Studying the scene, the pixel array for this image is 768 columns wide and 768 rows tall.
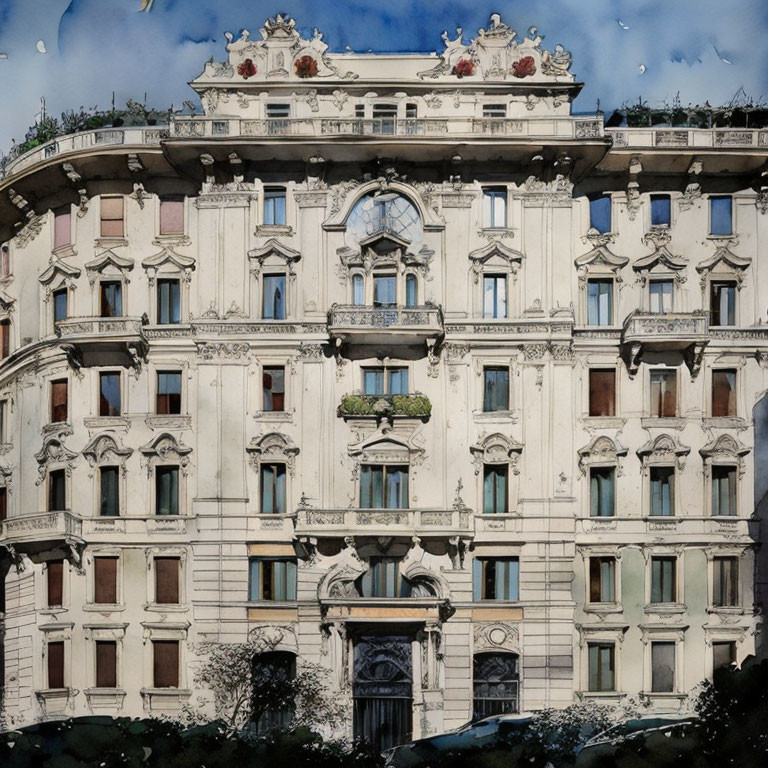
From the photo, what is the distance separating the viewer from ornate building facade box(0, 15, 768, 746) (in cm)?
2648

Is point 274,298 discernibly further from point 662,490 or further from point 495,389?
point 662,490

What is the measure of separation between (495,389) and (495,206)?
354 centimetres

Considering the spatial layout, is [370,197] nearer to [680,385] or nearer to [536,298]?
[536,298]

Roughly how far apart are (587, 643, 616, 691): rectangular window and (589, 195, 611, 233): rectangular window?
7964mm

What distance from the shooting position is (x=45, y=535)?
1064 inches

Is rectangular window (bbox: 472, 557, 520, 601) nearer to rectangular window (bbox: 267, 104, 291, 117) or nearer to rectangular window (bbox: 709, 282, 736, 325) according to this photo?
rectangular window (bbox: 709, 282, 736, 325)

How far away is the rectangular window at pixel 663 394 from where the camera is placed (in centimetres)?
2716

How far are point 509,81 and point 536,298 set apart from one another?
4143mm

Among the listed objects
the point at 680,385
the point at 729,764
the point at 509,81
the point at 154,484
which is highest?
the point at 509,81

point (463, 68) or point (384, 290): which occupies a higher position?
point (463, 68)

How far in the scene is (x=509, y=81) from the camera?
27.1 m

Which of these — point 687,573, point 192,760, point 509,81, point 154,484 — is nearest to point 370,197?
point 509,81

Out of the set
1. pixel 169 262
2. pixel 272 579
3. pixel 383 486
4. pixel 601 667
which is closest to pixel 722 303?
pixel 601 667

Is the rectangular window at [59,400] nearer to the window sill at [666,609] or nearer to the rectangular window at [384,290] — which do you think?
the rectangular window at [384,290]
